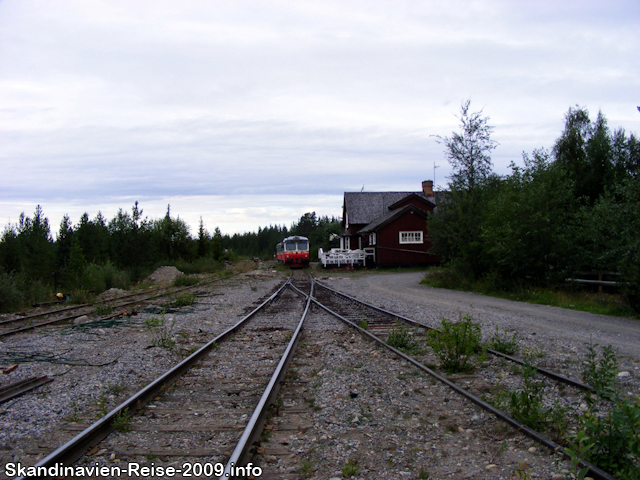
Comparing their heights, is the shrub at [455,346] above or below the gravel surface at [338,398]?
above

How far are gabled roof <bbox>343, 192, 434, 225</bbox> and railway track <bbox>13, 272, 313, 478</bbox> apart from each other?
38.6 m

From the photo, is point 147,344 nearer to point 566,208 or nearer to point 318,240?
point 566,208

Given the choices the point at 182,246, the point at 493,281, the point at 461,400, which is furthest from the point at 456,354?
the point at 182,246

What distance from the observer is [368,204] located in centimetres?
4725

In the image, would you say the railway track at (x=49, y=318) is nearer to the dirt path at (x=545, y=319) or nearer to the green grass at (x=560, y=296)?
the dirt path at (x=545, y=319)

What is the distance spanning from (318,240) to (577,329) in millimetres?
68417

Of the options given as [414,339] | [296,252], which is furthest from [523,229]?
[296,252]

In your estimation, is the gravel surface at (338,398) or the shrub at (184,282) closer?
the gravel surface at (338,398)

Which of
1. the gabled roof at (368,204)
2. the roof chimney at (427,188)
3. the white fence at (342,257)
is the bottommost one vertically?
the white fence at (342,257)

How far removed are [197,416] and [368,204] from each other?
43270 millimetres

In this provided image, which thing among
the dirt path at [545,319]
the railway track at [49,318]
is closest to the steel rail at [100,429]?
the railway track at [49,318]

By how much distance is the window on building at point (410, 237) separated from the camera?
123ft

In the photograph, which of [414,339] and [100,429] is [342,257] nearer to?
[414,339]

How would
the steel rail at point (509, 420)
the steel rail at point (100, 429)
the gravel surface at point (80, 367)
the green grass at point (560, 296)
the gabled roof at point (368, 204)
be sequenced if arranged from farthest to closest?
the gabled roof at point (368, 204), the green grass at point (560, 296), the gravel surface at point (80, 367), the steel rail at point (100, 429), the steel rail at point (509, 420)
